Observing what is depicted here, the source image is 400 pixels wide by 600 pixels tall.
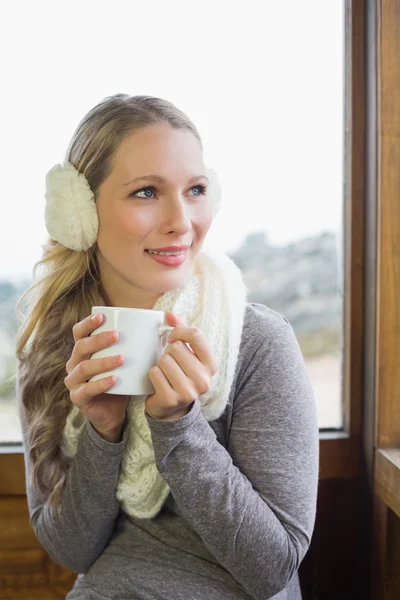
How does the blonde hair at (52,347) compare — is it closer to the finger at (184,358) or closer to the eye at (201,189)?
the eye at (201,189)

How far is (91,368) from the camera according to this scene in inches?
36.2

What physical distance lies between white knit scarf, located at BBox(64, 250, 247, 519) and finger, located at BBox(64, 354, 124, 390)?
220 millimetres

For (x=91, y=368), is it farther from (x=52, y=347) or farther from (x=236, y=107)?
(x=236, y=107)

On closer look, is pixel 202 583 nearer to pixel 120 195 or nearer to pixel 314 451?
pixel 314 451

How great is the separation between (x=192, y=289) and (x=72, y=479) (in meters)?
0.43

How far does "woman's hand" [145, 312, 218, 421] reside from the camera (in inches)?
35.6

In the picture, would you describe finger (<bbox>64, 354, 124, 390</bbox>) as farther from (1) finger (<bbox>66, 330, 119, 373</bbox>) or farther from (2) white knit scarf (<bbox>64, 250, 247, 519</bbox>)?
(2) white knit scarf (<bbox>64, 250, 247, 519</bbox>)

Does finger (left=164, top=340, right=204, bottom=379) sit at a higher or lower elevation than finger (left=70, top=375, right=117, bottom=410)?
higher

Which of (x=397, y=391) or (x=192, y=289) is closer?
(x=192, y=289)

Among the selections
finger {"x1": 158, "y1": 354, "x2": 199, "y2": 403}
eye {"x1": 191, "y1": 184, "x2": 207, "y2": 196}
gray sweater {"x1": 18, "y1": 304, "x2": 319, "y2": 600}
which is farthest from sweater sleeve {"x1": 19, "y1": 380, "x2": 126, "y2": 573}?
eye {"x1": 191, "y1": 184, "x2": 207, "y2": 196}

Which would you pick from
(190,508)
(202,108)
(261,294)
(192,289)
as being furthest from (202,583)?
(202,108)

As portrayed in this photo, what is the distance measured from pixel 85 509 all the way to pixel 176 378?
1.37 feet

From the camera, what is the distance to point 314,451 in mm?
1101

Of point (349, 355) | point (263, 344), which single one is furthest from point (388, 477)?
point (263, 344)
